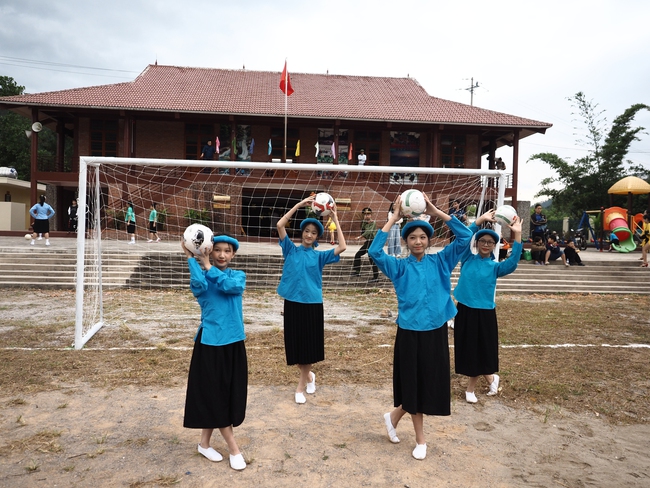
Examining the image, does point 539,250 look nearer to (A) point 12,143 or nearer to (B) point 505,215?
(B) point 505,215

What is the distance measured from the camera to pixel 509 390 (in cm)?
473

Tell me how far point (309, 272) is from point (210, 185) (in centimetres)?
1555

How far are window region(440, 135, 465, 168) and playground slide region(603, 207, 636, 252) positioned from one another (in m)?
6.73

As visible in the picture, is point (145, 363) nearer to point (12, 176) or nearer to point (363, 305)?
point (363, 305)

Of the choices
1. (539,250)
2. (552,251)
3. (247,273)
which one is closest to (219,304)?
(247,273)

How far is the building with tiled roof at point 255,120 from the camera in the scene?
20.0 metres

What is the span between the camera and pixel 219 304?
3154 millimetres

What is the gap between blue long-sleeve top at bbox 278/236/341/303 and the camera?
4410mm

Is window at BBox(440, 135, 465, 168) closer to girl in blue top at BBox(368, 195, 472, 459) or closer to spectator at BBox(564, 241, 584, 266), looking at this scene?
spectator at BBox(564, 241, 584, 266)

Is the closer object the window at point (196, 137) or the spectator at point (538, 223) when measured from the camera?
the spectator at point (538, 223)

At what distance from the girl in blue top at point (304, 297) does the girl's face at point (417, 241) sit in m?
1.14

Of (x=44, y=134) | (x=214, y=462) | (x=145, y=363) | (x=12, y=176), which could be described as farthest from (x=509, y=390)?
(x=44, y=134)

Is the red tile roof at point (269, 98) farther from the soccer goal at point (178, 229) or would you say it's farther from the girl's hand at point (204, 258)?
the girl's hand at point (204, 258)

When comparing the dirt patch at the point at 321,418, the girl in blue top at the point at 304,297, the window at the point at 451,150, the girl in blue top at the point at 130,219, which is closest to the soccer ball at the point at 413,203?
the girl in blue top at the point at 304,297
